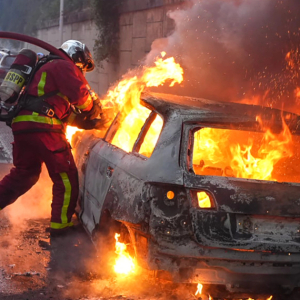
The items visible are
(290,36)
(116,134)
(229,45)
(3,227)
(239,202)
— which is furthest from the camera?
(229,45)

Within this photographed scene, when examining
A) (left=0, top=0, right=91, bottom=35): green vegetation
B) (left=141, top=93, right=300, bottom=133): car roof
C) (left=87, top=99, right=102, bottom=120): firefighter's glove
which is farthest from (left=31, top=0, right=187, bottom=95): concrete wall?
(left=141, top=93, right=300, bottom=133): car roof

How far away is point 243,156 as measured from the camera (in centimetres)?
490

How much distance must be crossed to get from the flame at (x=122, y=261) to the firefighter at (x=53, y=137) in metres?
1.22

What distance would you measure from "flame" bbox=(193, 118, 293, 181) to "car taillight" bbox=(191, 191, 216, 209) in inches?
40.4

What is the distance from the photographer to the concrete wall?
14.5 metres

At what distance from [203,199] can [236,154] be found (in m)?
1.38

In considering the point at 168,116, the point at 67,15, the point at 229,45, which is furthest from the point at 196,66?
A: the point at 67,15

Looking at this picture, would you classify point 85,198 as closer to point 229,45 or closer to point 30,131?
point 30,131

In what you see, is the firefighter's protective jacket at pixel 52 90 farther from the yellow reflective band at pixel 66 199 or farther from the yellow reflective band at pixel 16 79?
the yellow reflective band at pixel 66 199

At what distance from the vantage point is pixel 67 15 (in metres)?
25.5

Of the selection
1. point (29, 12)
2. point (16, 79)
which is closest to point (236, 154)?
point (16, 79)

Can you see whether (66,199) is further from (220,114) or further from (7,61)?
(7,61)

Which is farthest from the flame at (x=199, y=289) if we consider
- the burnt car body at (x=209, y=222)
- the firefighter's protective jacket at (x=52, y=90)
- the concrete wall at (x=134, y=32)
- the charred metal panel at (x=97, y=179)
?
the concrete wall at (x=134, y=32)

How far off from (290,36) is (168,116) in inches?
250
